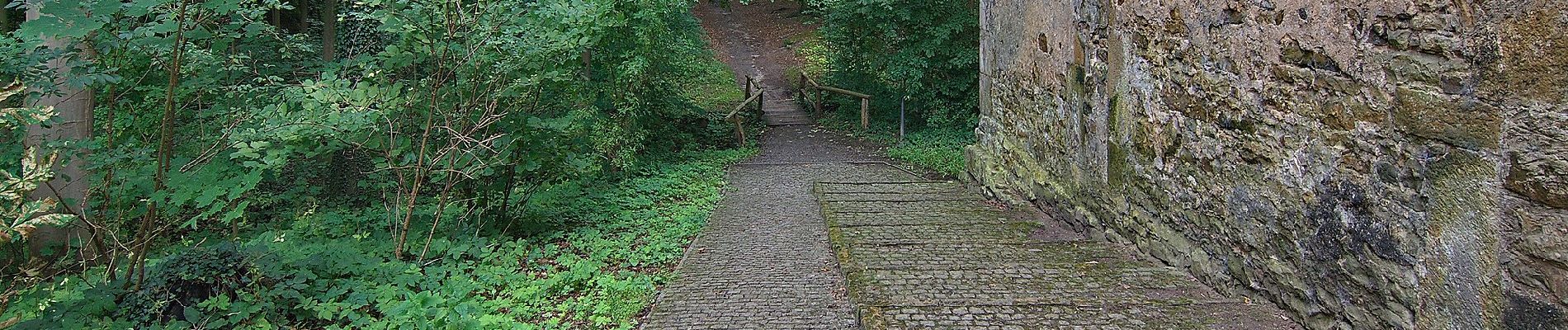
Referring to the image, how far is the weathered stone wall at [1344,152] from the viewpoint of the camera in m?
2.58

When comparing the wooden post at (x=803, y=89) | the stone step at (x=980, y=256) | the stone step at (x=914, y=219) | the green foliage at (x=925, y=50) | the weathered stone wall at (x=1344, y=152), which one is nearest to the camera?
the weathered stone wall at (x=1344, y=152)

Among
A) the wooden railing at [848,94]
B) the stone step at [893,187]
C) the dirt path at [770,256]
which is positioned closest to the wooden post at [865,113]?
the wooden railing at [848,94]

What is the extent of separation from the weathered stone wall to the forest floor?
33 cm

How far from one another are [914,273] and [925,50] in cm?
854

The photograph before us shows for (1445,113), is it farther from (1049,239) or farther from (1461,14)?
(1049,239)

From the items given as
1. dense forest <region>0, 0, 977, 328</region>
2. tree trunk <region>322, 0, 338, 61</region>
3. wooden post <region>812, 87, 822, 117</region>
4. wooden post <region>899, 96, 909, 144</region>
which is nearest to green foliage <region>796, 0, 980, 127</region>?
wooden post <region>899, 96, 909, 144</region>

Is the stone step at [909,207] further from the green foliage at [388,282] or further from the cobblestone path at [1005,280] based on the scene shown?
the green foliage at [388,282]

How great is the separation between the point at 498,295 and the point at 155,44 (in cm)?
198

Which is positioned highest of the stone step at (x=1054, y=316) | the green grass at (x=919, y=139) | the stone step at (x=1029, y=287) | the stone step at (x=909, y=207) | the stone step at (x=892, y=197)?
the stone step at (x=1054, y=316)

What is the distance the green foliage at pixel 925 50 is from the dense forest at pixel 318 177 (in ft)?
17.4

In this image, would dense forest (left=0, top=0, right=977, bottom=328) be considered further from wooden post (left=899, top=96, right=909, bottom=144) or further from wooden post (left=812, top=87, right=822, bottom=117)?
wooden post (left=812, top=87, right=822, bottom=117)

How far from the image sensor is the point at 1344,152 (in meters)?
3.36

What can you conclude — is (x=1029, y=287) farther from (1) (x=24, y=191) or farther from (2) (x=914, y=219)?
(1) (x=24, y=191)

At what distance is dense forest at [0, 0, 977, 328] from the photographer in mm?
4051
